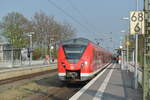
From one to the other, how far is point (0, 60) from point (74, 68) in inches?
1332

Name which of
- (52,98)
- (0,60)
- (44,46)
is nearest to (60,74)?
(52,98)

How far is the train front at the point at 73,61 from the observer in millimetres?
16781

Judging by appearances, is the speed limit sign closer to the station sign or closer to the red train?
the station sign

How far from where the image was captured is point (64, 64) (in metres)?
17.0

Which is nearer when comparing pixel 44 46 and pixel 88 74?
pixel 88 74

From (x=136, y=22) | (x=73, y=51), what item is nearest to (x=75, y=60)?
(x=73, y=51)

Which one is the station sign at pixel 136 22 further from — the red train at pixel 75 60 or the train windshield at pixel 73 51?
the train windshield at pixel 73 51

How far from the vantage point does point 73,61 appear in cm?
1689

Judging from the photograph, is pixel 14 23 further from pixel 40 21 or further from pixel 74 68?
pixel 74 68

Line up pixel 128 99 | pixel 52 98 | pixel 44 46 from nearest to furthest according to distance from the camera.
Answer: pixel 128 99
pixel 52 98
pixel 44 46

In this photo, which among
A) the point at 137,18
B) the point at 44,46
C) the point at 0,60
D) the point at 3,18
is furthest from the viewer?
the point at 44,46

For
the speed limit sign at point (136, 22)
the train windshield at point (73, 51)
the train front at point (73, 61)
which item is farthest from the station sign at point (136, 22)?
the train windshield at point (73, 51)

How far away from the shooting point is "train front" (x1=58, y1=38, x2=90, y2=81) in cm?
1678

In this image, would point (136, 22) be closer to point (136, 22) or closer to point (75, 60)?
point (136, 22)
